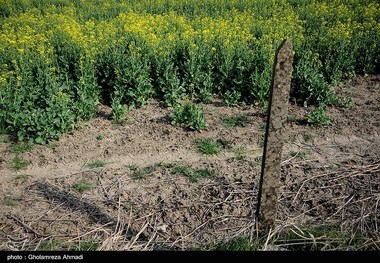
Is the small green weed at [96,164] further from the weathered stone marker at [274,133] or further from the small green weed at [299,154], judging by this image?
the small green weed at [299,154]

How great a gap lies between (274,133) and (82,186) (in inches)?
118

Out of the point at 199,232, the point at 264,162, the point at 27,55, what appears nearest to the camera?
the point at 264,162

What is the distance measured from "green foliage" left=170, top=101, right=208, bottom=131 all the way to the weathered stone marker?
9.83 ft

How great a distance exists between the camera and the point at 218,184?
503 cm

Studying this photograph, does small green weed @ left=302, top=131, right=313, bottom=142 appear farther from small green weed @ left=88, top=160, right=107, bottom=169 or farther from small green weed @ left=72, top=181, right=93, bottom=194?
small green weed @ left=72, top=181, right=93, bottom=194

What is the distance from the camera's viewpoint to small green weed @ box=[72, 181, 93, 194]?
5.07 metres

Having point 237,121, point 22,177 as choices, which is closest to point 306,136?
point 237,121

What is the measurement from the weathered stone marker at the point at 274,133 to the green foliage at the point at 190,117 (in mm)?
2996

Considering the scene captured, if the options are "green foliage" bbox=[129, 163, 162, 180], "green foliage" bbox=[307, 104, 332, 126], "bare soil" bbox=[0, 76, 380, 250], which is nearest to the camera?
"bare soil" bbox=[0, 76, 380, 250]

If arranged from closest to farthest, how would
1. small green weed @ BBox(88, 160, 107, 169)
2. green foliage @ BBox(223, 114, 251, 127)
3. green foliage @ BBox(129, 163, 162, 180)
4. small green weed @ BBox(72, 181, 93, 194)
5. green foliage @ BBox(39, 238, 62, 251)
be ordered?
green foliage @ BBox(39, 238, 62, 251), small green weed @ BBox(72, 181, 93, 194), green foliage @ BBox(129, 163, 162, 180), small green weed @ BBox(88, 160, 107, 169), green foliage @ BBox(223, 114, 251, 127)

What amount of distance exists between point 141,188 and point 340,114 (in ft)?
14.5

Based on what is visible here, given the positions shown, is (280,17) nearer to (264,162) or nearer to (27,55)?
(27,55)

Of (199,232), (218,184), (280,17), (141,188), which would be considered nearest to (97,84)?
Answer: (141,188)

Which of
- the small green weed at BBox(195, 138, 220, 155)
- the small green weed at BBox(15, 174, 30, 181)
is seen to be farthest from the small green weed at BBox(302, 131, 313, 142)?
the small green weed at BBox(15, 174, 30, 181)
